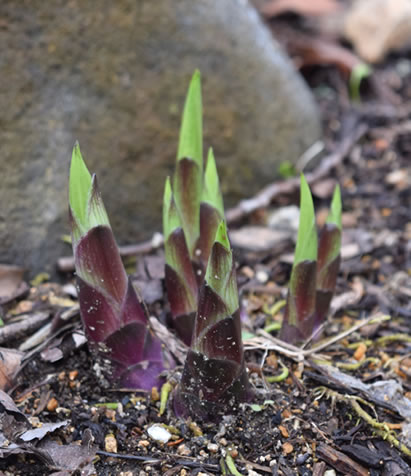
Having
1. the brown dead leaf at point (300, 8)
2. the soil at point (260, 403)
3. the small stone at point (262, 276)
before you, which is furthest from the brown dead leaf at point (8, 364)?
the brown dead leaf at point (300, 8)

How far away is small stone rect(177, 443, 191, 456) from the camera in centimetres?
109

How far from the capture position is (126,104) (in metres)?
1.84

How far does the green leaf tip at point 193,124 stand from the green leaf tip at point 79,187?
301mm

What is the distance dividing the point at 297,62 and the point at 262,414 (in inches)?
90.2

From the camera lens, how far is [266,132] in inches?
85.1

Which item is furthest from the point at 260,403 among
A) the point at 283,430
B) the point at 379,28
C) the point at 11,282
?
the point at 379,28

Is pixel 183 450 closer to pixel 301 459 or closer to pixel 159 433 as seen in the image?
pixel 159 433

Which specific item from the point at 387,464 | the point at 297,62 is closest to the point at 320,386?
the point at 387,464

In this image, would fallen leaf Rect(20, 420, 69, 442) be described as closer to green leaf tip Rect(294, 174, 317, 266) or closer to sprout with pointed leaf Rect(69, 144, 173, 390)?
sprout with pointed leaf Rect(69, 144, 173, 390)

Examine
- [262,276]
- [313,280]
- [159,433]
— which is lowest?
[262,276]

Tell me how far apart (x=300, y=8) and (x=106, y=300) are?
276 centimetres

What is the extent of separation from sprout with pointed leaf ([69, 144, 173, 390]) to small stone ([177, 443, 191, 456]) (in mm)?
168

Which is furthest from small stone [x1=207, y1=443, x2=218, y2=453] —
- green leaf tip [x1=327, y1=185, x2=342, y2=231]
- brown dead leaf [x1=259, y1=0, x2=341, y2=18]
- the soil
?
brown dead leaf [x1=259, y1=0, x2=341, y2=18]

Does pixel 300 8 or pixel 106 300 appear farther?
pixel 300 8
